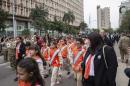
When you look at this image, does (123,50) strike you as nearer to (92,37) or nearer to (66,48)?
(66,48)

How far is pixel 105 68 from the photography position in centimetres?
520

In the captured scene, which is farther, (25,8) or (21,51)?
(25,8)

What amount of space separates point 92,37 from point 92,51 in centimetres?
25

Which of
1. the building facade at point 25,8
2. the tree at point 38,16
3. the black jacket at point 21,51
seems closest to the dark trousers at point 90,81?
the black jacket at point 21,51

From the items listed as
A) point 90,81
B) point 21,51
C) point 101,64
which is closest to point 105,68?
point 101,64

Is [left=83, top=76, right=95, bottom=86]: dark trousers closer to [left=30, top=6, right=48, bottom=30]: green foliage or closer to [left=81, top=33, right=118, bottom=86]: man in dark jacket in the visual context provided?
[left=81, top=33, right=118, bottom=86]: man in dark jacket

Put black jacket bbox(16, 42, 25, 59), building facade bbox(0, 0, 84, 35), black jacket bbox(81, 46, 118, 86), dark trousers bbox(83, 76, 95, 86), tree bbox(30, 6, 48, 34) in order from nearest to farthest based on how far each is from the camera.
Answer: black jacket bbox(81, 46, 118, 86) < dark trousers bbox(83, 76, 95, 86) < black jacket bbox(16, 42, 25, 59) < tree bbox(30, 6, 48, 34) < building facade bbox(0, 0, 84, 35)

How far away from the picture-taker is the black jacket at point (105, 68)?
16.7 feet

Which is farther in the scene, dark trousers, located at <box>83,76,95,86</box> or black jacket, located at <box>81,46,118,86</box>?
dark trousers, located at <box>83,76,95,86</box>

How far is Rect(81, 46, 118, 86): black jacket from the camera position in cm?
510

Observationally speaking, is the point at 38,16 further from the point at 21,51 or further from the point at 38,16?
the point at 21,51

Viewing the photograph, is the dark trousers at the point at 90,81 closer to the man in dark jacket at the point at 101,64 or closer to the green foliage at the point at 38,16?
the man in dark jacket at the point at 101,64

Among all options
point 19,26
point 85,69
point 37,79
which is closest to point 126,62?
point 85,69

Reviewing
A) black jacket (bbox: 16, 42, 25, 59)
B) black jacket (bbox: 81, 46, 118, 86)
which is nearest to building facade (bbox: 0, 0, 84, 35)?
black jacket (bbox: 16, 42, 25, 59)
